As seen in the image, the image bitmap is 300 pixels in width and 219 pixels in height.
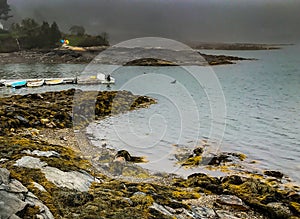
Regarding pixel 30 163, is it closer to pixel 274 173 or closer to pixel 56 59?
pixel 274 173

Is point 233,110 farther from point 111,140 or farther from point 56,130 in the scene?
point 56,130

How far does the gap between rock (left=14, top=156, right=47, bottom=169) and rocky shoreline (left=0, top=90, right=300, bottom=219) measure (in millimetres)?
18

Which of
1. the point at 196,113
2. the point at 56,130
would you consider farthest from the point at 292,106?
the point at 56,130

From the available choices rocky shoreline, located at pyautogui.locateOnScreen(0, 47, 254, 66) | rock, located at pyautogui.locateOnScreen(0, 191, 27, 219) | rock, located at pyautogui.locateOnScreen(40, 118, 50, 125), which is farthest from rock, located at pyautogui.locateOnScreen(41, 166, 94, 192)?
rocky shoreline, located at pyautogui.locateOnScreen(0, 47, 254, 66)

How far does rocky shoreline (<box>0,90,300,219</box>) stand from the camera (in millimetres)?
7020

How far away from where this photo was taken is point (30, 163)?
891 cm

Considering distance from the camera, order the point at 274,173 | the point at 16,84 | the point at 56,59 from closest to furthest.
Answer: the point at 274,173
the point at 16,84
the point at 56,59

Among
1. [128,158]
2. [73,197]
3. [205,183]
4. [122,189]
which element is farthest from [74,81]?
[73,197]

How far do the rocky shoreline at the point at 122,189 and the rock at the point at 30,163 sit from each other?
0.02 metres

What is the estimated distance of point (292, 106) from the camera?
29.7 m

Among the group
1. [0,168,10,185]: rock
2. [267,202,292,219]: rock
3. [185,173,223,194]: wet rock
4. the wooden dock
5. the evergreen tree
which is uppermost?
the evergreen tree

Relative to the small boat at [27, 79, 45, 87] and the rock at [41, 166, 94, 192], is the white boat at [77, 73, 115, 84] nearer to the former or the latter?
the small boat at [27, 79, 45, 87]

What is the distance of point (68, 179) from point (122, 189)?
1626 mm

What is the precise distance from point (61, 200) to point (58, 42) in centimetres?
14299
